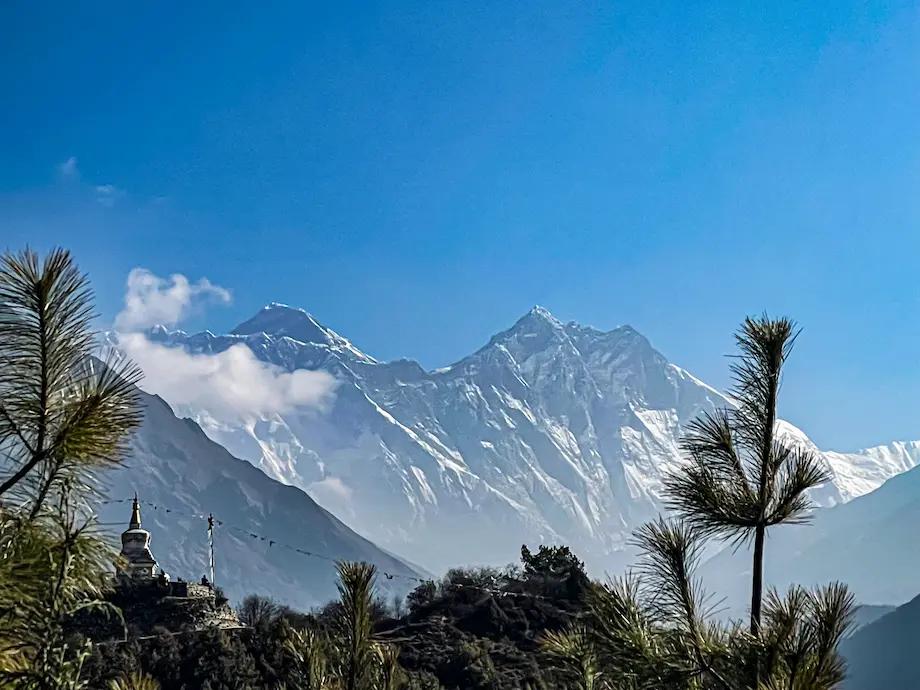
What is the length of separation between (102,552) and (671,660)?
2.98m

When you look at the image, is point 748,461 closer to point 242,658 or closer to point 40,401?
point 40,401

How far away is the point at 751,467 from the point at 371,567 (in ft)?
8.57

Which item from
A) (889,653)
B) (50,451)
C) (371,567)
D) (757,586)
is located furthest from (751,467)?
(889,653)

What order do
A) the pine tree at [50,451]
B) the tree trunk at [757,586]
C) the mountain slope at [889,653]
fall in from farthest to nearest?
the mountain slope at [889,653]
the tree trunk at [757,586]
the pine tree at [50,451]

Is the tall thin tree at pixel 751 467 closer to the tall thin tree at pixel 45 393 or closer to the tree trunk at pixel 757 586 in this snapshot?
the tree trunk at pixel 757 586

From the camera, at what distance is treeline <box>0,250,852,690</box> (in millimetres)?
3969

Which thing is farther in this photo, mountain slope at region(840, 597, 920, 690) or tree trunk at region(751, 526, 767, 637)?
mountain slope at region(840, 597, 920, 690)

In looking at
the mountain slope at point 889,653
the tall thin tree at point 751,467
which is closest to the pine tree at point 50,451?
the tall thin tree at point 751,467

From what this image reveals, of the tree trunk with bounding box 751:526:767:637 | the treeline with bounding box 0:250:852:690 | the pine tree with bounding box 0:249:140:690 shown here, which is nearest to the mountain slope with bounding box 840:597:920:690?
the treeline with bounding box 0:250:852:690

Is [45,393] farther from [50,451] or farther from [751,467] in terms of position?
[751,467]

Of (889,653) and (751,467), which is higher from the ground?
(889,653)

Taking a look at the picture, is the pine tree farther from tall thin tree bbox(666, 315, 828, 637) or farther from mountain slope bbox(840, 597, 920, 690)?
mountain slope bbox(840, 597, 920, 690)

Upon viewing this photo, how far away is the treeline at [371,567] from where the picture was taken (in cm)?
397

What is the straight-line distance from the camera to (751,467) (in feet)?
20.0
